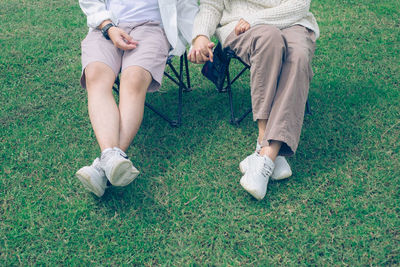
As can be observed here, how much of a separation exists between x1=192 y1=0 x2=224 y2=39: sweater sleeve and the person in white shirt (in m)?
0.12

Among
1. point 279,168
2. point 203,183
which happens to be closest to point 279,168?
point 279,168

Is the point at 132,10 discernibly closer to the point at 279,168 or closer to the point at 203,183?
the point at 203,183

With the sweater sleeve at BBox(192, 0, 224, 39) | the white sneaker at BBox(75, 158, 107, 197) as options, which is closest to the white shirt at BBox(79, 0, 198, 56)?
the sweater sleeve at BBox(192, 0, 224, 39)

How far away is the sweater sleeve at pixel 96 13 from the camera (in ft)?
8.67

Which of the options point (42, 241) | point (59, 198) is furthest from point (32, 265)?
point (59, 198)

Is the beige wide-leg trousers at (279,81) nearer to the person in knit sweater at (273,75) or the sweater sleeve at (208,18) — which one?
the person in knit sweater at (273,75)

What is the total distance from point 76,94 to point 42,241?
1.69 m

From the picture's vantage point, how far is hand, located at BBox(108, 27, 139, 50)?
2521mm

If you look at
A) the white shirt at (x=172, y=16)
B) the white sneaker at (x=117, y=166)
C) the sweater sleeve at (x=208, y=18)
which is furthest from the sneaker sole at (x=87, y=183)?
the sweater sleeve at (x=208, y=18)

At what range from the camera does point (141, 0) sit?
279 cm

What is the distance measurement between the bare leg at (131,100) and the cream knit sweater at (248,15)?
59cm

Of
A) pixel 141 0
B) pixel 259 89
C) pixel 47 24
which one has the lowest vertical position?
pixel 47 24

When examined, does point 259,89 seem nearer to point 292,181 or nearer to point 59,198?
point 292,181

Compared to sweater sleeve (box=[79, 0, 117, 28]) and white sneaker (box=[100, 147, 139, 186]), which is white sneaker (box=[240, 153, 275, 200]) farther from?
sweater sleeve (box=[79, 0, 117, 28])
